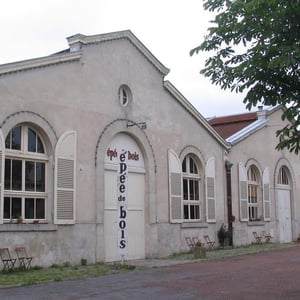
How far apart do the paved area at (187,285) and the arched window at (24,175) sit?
3210 mm

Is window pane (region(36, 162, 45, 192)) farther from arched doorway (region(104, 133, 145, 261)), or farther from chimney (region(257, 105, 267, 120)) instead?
chimney (region(257, 105, 267, 120))

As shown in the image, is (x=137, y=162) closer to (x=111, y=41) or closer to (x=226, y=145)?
(x=111, y=41)

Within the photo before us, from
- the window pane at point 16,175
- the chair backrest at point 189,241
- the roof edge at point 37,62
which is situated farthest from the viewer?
the chair backrest at point 189,241

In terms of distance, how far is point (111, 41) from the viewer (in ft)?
62.6

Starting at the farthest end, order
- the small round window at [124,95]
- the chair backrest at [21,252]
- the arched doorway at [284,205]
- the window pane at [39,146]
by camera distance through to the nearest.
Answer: the arched doorway at [284,205] → the small round window at [124,95] → the window pane at [39,146] → the chair backrest at [21,252]

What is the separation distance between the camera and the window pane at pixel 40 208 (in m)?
16.2

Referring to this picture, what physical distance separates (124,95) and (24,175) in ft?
17.6

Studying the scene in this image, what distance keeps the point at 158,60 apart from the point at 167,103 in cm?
171

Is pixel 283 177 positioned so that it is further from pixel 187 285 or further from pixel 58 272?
pixel 187 285

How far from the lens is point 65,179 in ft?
55.1

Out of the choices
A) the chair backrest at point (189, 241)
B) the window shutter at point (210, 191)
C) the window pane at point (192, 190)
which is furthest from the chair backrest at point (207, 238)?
the window pane at point (192, 190)

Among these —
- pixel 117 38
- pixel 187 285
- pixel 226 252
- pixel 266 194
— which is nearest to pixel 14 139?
pixel 117 38

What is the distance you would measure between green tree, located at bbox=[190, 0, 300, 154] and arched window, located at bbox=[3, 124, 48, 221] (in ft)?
27.4

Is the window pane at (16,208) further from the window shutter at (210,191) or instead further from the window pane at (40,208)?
the window shutter at (210,191)
